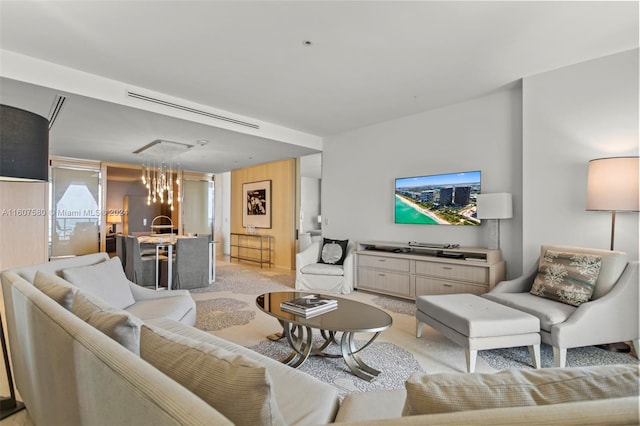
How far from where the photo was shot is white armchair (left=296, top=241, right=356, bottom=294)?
16.3 ft

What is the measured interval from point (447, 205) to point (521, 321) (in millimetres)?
2209

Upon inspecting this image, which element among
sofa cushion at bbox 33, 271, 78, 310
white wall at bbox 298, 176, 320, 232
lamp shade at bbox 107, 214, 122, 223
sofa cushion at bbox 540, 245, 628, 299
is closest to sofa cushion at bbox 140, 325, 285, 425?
sofa cushion at bbox 33, 271, 78, 310

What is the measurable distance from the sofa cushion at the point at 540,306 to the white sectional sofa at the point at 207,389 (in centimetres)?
186

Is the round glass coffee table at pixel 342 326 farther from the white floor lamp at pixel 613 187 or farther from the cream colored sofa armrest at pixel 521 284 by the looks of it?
the white floor lamp at pixel 613 187

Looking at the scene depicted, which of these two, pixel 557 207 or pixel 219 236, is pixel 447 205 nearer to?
pixel 557 207

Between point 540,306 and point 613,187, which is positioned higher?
point 613,187

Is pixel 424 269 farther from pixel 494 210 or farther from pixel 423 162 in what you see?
pixel 423 162

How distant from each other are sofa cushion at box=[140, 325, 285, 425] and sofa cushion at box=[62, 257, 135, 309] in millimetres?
1660

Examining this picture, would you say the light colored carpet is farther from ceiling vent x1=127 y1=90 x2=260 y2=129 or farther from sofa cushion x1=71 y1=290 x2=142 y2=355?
ceiling vent x1=127 y1=90 x2=260 y2=129

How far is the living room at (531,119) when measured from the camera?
2.88 metres

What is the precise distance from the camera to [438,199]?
4.56 meters

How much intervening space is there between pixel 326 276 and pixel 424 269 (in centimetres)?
150

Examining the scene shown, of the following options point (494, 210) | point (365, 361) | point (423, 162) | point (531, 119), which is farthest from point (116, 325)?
point (423, 162)

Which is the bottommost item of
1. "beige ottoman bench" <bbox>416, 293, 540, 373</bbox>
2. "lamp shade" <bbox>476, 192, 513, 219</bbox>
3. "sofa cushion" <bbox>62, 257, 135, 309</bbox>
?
"beige ottoman bench" <bbox>416, 293, 540, 373</bbox>
